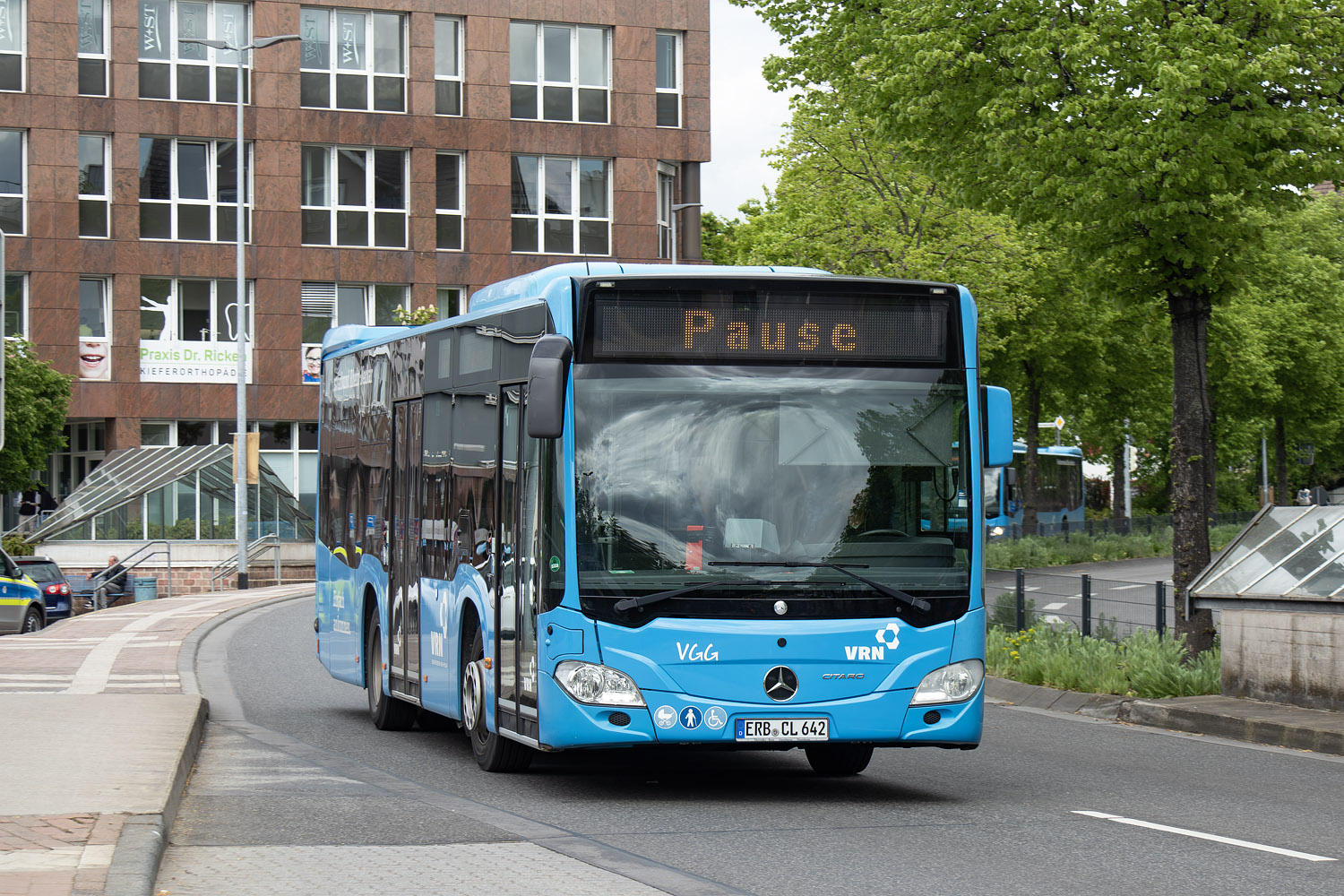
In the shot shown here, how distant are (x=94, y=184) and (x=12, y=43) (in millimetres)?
4236

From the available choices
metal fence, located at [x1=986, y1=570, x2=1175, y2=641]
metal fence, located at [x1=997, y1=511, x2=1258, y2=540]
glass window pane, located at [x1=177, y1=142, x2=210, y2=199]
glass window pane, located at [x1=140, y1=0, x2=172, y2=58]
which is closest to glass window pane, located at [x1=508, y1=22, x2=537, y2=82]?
glass window pane, located at [x1=177, y1=142, x2=210, y2=199]

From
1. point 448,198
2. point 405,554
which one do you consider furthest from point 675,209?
point 405,554

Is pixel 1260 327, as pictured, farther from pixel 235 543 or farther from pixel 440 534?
pixel 440 534

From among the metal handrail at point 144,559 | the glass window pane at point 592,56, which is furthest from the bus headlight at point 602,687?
the glass window pane at point 592,56

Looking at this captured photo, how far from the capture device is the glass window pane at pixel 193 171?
2040 inches

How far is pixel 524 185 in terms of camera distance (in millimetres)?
54938

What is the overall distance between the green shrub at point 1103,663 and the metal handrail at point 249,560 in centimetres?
2954

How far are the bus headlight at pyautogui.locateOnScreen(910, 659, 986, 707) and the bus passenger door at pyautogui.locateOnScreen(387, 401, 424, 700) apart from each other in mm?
4594

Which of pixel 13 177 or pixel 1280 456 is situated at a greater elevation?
pixel 13 177

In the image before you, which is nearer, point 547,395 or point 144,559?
point 547,395

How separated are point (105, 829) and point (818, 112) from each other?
22.2 m

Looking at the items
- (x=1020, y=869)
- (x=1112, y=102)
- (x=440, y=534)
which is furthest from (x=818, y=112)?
(x=1020, y=869)

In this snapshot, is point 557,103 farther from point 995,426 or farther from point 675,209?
point 995,426

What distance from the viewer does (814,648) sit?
10.4 meters
